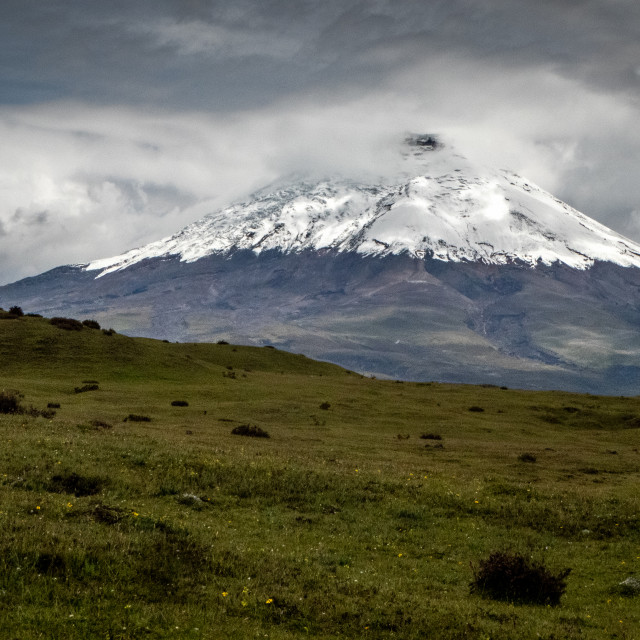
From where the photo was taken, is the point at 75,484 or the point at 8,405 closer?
the point at 75,484

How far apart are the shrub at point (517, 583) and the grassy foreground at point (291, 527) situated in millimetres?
467

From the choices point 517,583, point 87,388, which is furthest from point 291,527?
point 87,388

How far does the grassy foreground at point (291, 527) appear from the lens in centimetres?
1391

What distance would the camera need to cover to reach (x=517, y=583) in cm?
1730

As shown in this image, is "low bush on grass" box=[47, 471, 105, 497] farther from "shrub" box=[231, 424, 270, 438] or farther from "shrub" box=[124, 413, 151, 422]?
"shrub" box=[124, 413, 151, 422]

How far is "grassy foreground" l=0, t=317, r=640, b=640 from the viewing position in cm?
1391

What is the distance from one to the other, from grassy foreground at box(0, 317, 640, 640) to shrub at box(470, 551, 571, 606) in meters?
0.47

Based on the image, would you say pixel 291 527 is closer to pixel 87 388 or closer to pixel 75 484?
pixel 75 484

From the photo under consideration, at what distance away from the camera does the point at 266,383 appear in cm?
7281

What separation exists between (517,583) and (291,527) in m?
7.08

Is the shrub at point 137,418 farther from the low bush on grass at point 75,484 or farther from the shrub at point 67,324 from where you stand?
the shrub at point 67,324

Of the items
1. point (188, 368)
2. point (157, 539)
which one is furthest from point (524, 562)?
point (188, 368)

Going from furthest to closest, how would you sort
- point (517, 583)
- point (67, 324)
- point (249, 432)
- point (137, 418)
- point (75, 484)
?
point (67, 324)
point (137, 418)
point (249, 432)
point (75, 484)
point (517, 583)

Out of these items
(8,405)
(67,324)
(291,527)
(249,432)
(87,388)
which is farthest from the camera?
(67,324)
